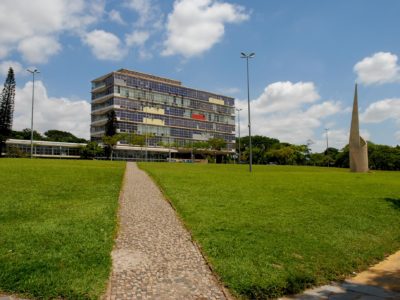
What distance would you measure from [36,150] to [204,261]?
76.5m

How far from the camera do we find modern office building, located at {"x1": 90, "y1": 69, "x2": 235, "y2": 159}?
274ft

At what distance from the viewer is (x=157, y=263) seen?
726 centimetres

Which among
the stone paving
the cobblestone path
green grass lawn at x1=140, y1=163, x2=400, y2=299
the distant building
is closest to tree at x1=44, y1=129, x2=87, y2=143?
the distant building

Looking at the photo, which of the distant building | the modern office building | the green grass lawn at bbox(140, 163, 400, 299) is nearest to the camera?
the green grass lawn at bbox(140, 163, 400, 299)

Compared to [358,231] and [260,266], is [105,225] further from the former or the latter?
[358,231]

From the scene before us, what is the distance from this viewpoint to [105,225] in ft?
31.8

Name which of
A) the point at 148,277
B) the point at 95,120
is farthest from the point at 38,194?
the point at 95,120

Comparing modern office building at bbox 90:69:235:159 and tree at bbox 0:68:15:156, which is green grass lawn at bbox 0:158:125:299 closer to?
tree at bbox 0:68:15:156

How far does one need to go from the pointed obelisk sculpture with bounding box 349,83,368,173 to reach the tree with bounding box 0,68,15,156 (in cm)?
5741

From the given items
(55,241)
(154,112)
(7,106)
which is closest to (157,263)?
(55,241)

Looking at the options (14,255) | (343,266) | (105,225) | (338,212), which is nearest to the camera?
(14,255)

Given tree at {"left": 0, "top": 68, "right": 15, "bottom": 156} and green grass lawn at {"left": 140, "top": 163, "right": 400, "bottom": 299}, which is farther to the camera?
tree at {"left": 0, "top": 68, "right": 15, "bottom": 156}

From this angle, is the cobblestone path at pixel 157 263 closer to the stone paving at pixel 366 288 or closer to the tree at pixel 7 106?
the stone paving at pixel 366 288

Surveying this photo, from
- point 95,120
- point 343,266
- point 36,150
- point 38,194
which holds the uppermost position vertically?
point 95,120
